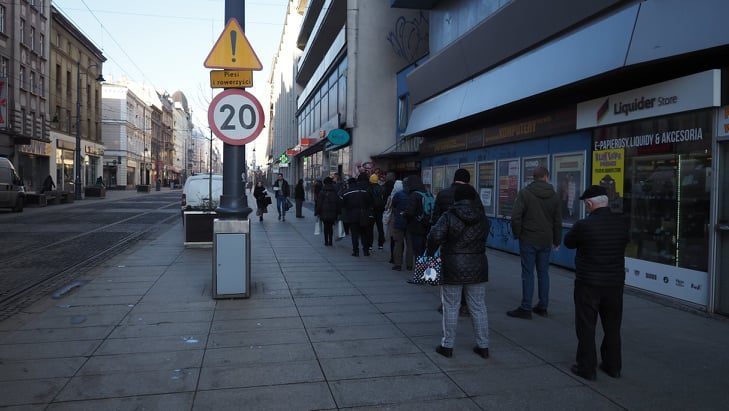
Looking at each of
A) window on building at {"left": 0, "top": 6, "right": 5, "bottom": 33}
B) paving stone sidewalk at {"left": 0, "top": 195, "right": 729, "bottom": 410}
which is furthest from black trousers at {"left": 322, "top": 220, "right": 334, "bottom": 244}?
window on building at {"left": 0, "top": 6, "right": 5, "bottom": 33}

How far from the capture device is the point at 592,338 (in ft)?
14.7

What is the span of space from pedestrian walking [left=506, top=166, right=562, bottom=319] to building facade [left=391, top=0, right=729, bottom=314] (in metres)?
1.94

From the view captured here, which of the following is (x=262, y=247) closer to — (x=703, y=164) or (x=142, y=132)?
(x=703, y=164)

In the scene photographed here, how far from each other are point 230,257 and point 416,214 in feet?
9.86

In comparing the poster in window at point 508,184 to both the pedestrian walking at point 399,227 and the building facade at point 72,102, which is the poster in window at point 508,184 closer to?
the pedestrian walking at point 399,227

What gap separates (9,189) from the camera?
24.1m

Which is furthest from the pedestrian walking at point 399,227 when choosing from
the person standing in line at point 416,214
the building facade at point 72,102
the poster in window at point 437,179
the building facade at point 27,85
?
the building facade at point 72,102

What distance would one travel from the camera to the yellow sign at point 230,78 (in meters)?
7.27

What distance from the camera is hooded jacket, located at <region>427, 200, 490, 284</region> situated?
4840 millimetres

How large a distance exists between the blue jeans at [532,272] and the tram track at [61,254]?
5.92 metres

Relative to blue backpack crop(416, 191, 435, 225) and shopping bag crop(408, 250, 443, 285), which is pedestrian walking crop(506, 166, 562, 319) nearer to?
shopping bag crop(408, 250, 443, 285)

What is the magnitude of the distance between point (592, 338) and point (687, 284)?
343 centimetres

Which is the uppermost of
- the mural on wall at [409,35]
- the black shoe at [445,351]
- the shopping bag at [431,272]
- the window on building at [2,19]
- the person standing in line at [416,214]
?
the window on building at [2,19]

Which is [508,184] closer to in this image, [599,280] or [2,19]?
[599,280]
